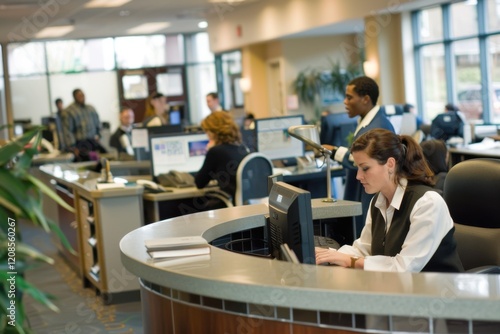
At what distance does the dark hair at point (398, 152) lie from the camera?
315 centimetres

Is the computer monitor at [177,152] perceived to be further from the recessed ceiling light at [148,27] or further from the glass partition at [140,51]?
the glass partition at [140,51]

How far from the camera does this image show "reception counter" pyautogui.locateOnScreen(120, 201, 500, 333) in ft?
7.45

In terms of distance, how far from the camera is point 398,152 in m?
3.17

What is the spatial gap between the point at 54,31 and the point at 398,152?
17214 millimetres

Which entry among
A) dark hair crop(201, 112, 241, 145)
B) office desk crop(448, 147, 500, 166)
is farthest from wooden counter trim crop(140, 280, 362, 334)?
office desk crop(448, 147, 500, 166)

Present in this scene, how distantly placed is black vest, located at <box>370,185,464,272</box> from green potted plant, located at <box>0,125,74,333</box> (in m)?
1.53

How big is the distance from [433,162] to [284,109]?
1117 cm

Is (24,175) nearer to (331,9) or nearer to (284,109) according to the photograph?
(331,9)

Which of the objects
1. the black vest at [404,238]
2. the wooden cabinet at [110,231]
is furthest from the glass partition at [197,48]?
the black vest at [404,238]

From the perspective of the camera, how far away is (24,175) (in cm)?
206

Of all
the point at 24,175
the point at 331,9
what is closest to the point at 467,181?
the point at 24,175

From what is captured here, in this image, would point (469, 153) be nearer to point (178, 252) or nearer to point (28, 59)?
point (178, 252)

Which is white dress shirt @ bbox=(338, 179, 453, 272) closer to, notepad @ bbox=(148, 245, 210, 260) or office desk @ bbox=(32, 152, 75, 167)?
notepad @ bbox=(148, 245, 210, 260)

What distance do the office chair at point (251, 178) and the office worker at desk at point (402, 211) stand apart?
315 cm
